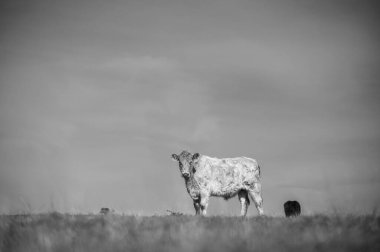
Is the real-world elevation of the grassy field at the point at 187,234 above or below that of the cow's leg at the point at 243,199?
below

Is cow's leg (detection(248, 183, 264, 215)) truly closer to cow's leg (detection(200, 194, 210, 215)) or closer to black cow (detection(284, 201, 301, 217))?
cow's leg (detection(200, 194, 210, 215))

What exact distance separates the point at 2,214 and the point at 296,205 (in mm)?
11969

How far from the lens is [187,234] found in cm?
1043

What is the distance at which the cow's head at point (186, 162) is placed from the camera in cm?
2188

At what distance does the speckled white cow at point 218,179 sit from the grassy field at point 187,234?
28.4 ft

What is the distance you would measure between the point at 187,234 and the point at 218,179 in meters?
12.1

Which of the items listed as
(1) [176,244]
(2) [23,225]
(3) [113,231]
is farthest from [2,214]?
(1) [176,244]

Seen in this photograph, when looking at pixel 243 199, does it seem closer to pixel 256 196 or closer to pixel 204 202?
pixel 256 196

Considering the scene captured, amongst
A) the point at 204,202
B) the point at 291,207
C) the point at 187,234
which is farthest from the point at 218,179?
the point at 187,234

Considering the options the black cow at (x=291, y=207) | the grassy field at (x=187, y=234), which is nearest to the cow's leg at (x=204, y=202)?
Result: the black cow at (x=291, y=207)

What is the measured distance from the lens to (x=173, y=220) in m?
13.0

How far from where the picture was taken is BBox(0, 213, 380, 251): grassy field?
360 inches

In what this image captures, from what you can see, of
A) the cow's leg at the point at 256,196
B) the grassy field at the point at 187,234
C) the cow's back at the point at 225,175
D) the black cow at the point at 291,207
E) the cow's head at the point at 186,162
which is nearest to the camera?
the grassy field at the point at 187,234

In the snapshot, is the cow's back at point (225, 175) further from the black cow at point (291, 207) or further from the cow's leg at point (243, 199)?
the black cow at point (291, 207)
